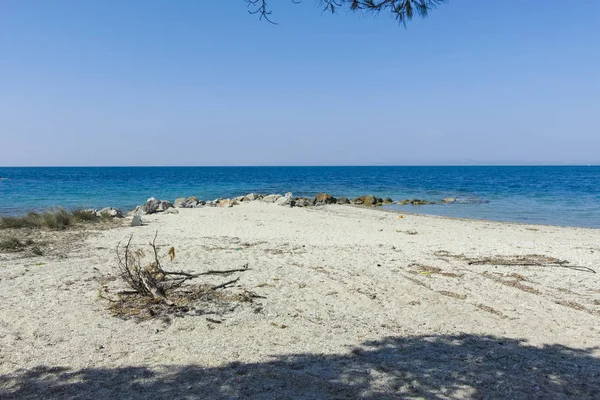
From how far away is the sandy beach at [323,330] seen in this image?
372 centimetres

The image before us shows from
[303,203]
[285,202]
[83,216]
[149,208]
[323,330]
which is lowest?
[303,203]

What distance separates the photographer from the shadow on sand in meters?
3.53

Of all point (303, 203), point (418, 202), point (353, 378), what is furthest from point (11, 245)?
point (418, 202)

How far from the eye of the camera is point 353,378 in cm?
381

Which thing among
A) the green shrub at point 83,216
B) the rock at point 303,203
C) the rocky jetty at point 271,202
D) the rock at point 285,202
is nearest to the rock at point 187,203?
the rocky jetty at point 271,202

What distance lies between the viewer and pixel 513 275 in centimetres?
771

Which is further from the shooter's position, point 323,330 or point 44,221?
point 44,221

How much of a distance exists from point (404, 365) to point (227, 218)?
13.0m

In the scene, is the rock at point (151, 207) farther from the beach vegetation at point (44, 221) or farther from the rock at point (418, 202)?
the rock at point (418, 202)

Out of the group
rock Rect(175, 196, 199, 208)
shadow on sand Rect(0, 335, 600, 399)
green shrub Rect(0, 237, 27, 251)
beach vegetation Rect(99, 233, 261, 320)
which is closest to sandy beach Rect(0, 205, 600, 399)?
shadow on sand Rect(0, 335, 600, 399)

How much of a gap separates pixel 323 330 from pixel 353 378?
1261mm

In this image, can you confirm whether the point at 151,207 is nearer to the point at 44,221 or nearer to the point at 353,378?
the point at 44,221

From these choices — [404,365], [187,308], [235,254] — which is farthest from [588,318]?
[235,254]

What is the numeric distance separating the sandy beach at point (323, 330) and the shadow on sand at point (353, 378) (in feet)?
0.06
